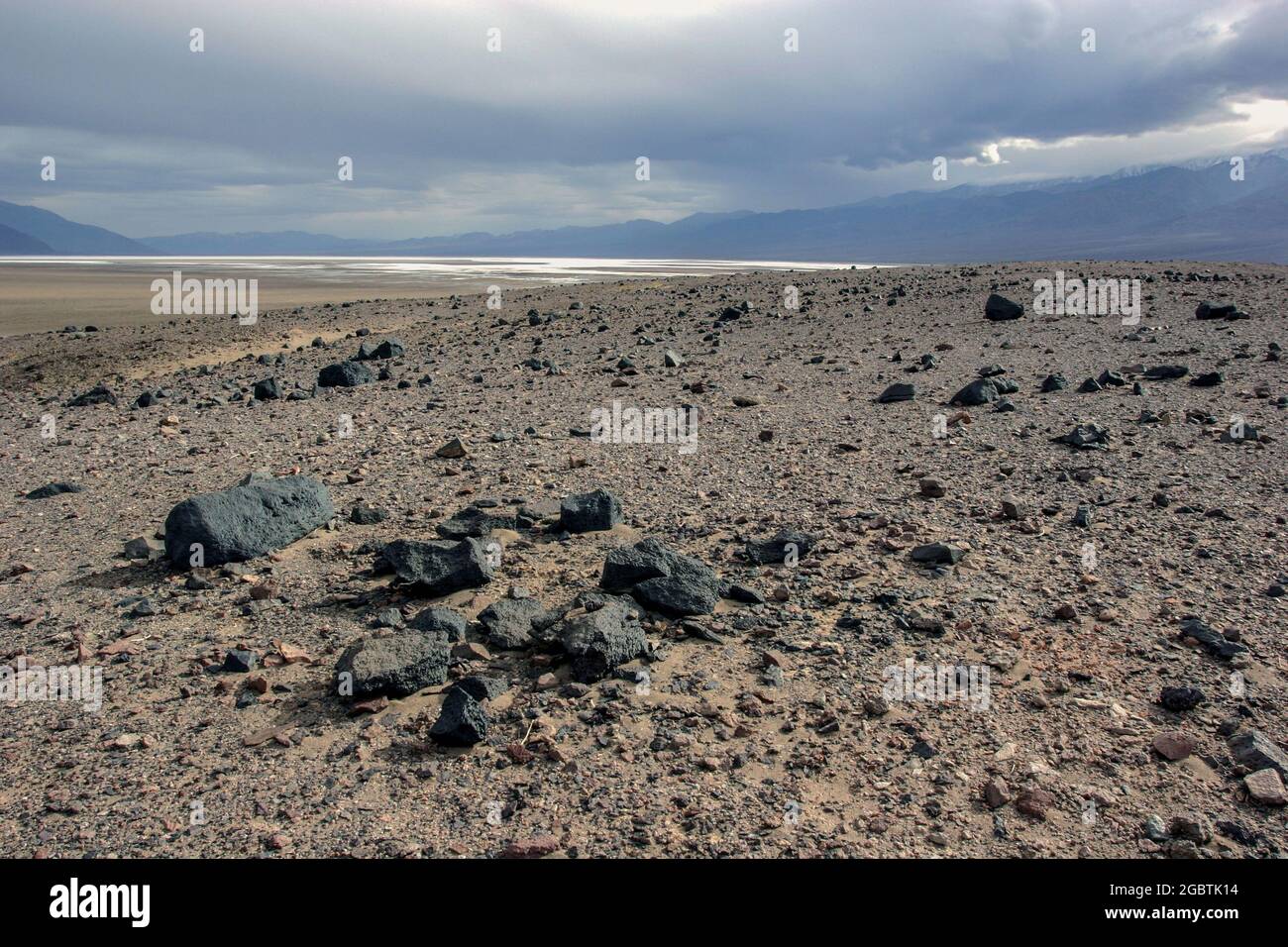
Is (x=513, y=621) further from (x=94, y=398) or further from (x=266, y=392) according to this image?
(x=94, y=398)

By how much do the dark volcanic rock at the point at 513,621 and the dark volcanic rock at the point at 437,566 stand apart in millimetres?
490

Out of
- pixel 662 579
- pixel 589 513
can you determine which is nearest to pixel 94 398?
pixel 589 513

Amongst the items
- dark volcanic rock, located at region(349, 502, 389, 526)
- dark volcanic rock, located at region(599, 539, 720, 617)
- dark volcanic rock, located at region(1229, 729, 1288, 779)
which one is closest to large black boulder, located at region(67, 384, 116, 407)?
dark volcanic rock, located at region(349, 502, 389, 526)

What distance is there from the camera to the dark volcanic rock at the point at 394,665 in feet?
14.4

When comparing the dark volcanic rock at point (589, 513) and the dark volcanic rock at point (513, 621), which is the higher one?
the dark volcanic rock at point (589, 513)

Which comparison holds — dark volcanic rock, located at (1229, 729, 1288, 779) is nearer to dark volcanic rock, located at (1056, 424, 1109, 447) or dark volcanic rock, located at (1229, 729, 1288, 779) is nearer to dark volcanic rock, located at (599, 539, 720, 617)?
dark volcanic rock, located at (599, 539, 720, 617)

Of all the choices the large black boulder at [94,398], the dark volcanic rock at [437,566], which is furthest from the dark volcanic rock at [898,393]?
the large black boulder at [94,398]

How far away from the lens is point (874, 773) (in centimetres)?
379

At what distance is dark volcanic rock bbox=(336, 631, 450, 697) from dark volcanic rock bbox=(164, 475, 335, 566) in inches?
77.0

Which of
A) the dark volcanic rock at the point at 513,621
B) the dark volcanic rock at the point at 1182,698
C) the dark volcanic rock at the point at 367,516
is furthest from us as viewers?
the dark volcanic rock at the point at 367,516

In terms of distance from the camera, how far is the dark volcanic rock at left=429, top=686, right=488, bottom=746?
4.02 meters

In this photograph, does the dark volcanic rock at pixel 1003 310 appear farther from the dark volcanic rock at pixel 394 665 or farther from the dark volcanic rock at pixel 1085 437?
the dark volcanic rock at pixel 394 665

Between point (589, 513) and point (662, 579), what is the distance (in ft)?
4.91
